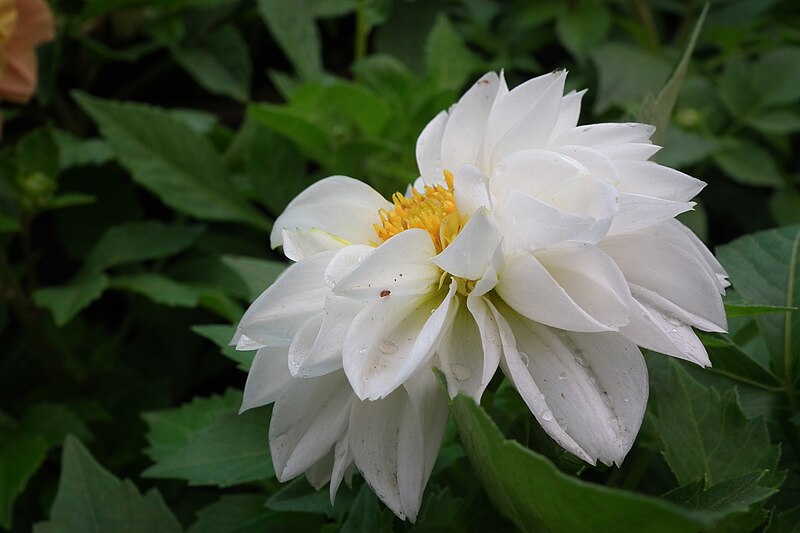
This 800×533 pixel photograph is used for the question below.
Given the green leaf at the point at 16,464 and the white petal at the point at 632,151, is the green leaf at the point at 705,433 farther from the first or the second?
the green leaf at the point at 16,464

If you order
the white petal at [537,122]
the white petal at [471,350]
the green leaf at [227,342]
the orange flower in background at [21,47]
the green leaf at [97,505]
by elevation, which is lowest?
the green leaf at [97,505]

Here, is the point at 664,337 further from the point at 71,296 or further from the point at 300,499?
the point at 71,296

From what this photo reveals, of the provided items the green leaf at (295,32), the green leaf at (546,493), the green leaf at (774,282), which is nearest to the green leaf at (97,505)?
the green leaf at (546,493)

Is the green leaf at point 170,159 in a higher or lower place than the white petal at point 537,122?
lower

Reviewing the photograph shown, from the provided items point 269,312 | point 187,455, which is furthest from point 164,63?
point 269,312

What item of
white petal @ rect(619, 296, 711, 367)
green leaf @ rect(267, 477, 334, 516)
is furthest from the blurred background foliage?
white petal @ rect(619, 296, 711, 367)

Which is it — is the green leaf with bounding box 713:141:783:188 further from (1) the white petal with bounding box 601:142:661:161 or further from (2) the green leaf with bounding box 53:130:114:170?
(2) the green leaf with bounding box 53:130:114:170

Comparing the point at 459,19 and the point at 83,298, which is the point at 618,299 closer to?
the point at 83,298
